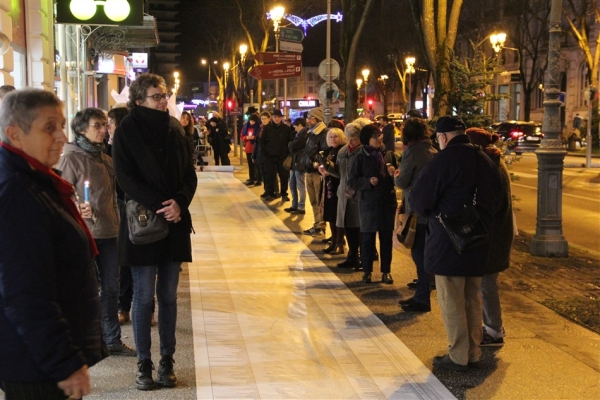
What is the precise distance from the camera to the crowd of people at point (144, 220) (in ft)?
9.66

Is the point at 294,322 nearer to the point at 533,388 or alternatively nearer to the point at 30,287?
the point at 533,388

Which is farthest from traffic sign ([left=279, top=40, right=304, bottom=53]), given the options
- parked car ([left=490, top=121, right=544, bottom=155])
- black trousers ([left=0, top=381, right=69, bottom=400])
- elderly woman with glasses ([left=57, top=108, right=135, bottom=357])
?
parked car ([left=490, top=121, right=544, bottom=155])

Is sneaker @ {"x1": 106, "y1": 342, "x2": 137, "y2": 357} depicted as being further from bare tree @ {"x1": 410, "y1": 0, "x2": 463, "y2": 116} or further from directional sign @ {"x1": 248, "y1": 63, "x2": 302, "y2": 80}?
directional sign @ {"x1": 248, "y1": 63, "x2": 302, "y2": 80}

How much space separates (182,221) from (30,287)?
275cm

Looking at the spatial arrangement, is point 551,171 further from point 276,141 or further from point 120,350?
point 276,141

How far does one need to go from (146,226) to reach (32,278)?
254 centimetres

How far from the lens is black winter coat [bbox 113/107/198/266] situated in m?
5.49

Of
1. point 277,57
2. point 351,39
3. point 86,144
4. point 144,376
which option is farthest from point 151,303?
point 277,57

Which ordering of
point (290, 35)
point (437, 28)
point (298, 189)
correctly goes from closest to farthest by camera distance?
point (437, 28) → point (298, 189) → point (290, 35)

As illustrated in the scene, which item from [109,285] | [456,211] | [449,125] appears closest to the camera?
[456,211]

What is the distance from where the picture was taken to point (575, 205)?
1856cm

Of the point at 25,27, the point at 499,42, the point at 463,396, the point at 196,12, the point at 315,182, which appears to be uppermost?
the point at 196,12

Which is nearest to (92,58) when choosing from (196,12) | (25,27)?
(25,27)

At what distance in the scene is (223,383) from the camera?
586cm
